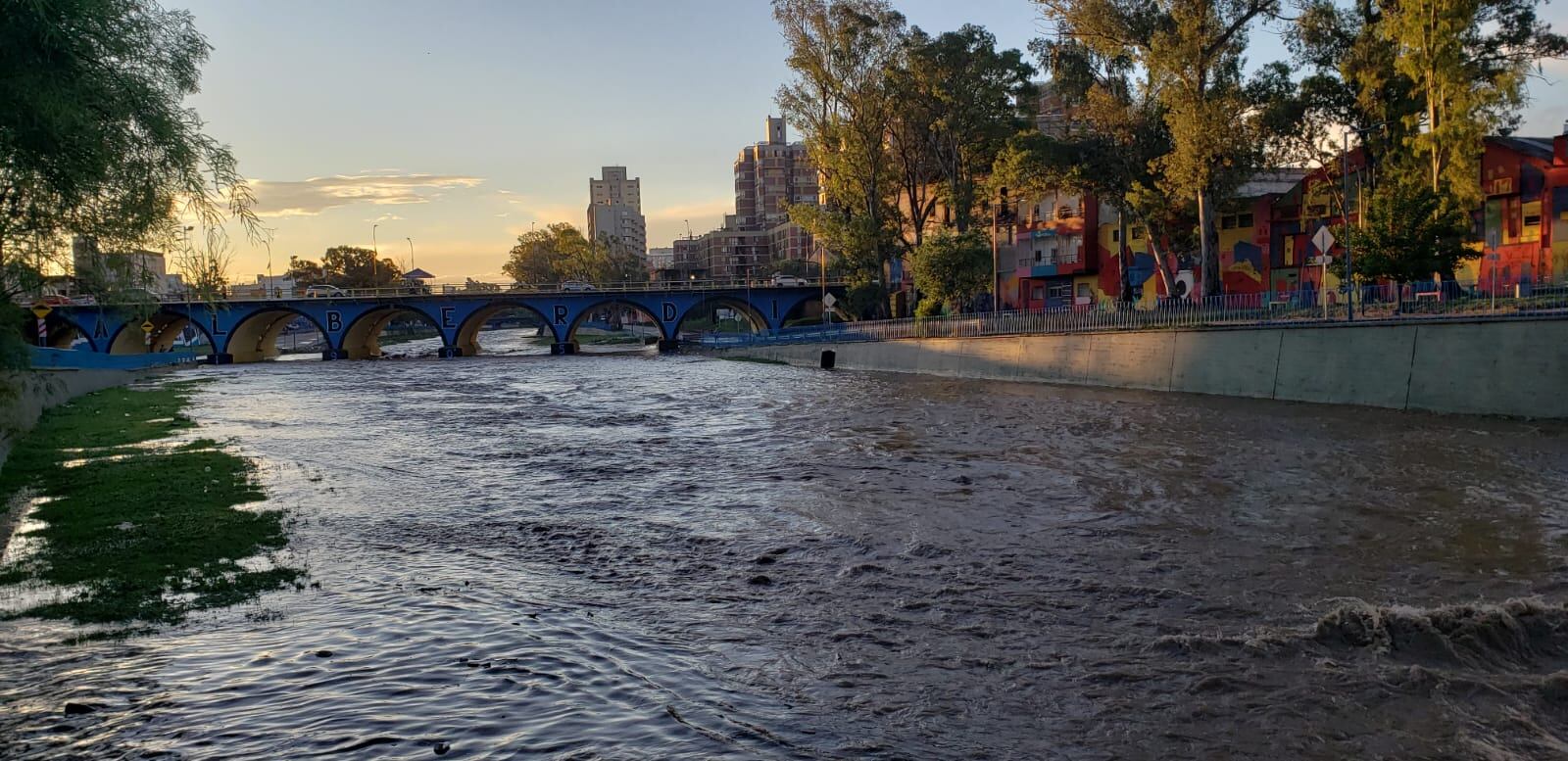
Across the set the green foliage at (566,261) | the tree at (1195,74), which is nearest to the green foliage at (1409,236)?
the tree at (1195,74)

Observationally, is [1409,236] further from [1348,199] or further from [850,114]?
[850,114]

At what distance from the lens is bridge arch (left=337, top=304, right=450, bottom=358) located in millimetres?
87625

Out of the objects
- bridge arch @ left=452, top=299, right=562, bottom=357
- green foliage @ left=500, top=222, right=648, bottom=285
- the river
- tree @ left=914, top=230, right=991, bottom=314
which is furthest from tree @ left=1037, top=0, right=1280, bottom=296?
green foliage @ left=500, top=222, right=648, bottom=285

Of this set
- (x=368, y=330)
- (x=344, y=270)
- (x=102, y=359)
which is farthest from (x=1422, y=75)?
(x=344, y=270)

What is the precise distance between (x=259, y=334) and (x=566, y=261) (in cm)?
5198

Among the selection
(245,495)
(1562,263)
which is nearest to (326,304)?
(245,495)

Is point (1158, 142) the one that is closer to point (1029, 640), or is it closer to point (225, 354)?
point (1029, 640)

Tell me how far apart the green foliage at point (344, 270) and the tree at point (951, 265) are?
105 metres

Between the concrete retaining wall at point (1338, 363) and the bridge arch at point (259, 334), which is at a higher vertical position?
the bridge arch at point (259, 334)

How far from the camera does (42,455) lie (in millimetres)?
19797

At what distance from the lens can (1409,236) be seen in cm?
3056

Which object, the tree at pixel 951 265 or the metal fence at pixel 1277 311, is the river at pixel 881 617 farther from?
the tree at pixel 951 265

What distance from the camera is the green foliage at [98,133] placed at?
32.2 ft

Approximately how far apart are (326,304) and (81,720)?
87.2 m
